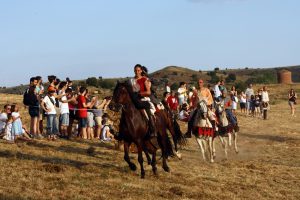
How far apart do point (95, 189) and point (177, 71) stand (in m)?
122

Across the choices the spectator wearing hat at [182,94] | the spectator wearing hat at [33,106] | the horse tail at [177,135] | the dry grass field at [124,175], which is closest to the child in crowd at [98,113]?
the dry grass field at [124,175]

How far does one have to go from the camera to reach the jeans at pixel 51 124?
18403 millimetres

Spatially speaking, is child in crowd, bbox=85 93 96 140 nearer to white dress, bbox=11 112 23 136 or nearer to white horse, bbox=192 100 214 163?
white dress, bbox=11 112 23 136

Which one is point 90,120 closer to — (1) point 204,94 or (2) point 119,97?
(1) point 204,94

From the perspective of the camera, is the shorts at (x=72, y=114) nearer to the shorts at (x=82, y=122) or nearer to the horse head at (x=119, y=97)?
the shorts at (x=82, y=122)

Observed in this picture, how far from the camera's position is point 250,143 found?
78.4ft

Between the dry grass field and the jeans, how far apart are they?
60 centimetres

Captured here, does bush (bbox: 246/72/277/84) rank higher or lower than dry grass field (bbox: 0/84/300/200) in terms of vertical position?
higher

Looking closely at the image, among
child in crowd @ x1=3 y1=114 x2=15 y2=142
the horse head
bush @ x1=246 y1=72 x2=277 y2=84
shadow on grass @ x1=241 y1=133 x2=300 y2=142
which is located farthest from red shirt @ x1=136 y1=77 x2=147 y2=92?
bush @ x1=246 y1=72 x2=277 y2=84

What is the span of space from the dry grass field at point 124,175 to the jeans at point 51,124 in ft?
1.98

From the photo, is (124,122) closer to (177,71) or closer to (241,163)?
(241,163)

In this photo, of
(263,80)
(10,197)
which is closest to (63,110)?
(10,197)

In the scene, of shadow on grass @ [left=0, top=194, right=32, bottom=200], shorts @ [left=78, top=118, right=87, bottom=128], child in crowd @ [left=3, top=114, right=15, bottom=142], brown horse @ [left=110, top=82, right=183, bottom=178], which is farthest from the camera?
shorts @ [left=78, top=118, right=87, bottom=128]

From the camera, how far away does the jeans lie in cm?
1840
